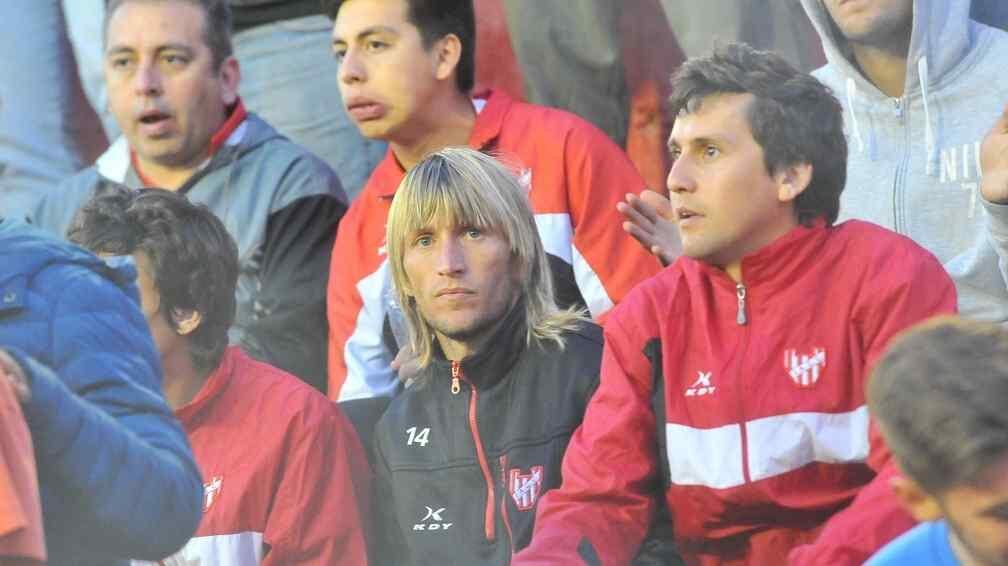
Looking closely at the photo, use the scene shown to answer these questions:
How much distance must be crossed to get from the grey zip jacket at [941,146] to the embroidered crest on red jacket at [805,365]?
536mm

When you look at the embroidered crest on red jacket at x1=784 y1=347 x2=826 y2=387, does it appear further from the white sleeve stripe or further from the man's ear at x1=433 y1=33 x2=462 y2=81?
the man's ear at x1=433 y1=33 x2=462 y2=81

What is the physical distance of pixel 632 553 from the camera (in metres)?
3.26

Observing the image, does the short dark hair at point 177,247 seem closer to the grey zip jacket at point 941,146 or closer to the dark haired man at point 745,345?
the dark haired man at point 745,345

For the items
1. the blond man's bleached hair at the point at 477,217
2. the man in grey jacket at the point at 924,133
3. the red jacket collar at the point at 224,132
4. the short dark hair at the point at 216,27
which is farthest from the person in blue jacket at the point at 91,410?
the short dark hair at the point at 216,27

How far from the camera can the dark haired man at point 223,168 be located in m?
4.44

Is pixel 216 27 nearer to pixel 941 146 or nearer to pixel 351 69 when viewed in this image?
pixel 351 69

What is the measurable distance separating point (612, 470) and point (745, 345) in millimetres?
294

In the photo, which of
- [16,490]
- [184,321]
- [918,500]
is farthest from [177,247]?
[918,500]

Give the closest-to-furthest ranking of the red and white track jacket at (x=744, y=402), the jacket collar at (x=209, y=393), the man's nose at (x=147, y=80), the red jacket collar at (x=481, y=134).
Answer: the red and white track jacket at (x=744, y=402) → the jacket collar at (x=209, y=393) → the red jacket collar at (x=481, y=134) → the man's nose at (x=147, y=80)

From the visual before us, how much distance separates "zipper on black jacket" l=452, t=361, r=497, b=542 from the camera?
3.52 meters

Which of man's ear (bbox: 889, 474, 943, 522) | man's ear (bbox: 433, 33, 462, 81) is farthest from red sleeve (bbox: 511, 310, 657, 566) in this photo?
man's ear (bbox: 433, 33, 462, 81)

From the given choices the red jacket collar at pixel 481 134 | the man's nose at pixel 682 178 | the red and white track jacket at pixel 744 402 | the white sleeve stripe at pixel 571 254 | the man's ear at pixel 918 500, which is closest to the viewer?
the man's ear at pixel 918 500

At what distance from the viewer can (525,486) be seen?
11.5ft

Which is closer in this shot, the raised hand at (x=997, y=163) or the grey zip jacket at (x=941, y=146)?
the raised hand at (x=997, y=163)
